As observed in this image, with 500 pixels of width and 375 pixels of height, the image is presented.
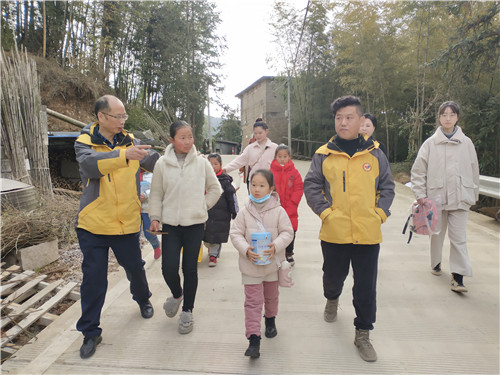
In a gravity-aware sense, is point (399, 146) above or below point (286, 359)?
above

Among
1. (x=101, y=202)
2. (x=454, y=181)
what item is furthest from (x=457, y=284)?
(x=101, y=202)

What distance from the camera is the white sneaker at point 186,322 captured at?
88.0 inches

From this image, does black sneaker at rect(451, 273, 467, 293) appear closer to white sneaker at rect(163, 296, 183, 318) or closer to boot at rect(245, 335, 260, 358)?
boot at rect(245, 335, 260, 358)

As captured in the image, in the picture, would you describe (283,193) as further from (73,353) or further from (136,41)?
(136,41)

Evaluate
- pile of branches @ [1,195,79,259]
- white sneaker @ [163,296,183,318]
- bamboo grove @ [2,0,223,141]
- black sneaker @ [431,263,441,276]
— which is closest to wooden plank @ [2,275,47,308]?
pile of branches @ [1,195,79,259]

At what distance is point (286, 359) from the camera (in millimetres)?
1959

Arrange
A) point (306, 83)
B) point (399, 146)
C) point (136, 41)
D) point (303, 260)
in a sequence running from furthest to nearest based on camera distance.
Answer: point (306, 83) < point (399, 146) < point (136, 41) < point (303, 260)

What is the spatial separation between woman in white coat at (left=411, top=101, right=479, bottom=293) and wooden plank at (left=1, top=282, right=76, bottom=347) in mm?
3276

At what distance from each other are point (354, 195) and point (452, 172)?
4.72 ft

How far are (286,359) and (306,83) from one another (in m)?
18.9

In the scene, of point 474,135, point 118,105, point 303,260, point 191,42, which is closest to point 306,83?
point 191,42

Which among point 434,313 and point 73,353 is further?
point 434,313

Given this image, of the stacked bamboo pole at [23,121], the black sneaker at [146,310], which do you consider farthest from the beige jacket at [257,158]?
the stacked bamboo pole at [23,121]

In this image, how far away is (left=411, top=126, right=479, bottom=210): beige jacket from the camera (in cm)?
284
